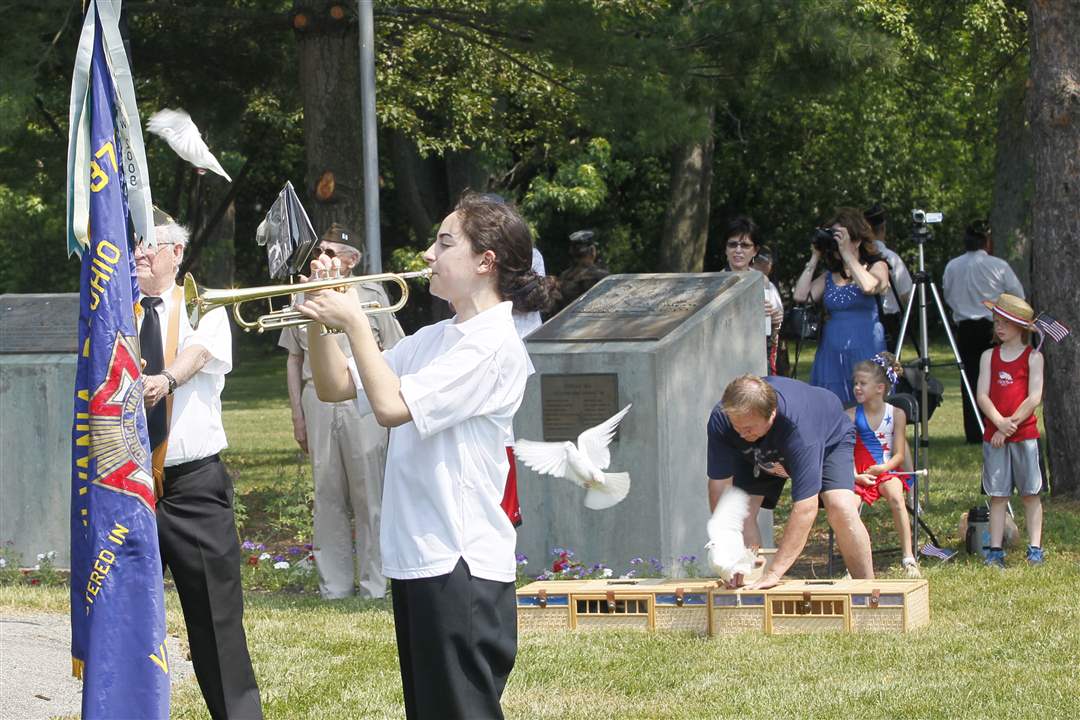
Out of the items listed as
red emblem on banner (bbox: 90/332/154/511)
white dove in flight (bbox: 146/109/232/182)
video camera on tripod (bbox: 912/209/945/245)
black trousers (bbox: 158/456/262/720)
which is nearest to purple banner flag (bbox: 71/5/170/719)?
red emblem on banner (bbox: 90/332/154/511)

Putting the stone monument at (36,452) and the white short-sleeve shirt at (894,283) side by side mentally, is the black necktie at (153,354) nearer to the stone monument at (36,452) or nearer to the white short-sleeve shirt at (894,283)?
the stone monument at (36,452)

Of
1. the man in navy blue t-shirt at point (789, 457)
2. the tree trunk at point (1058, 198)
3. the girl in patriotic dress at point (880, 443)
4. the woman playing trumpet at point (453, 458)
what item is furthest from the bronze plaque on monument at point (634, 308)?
the woman playing trumpet at point (453, 458)

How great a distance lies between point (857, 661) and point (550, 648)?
1433 millimetres

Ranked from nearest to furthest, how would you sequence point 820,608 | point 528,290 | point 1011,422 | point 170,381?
1. point 528,290
2. point 170,381
3. point 820,608
4. point 1011,422

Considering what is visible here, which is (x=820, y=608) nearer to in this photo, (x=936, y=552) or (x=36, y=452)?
(x=936, y=552)

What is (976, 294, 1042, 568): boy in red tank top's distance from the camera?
8.98m

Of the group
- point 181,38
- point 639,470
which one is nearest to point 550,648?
point 639,470

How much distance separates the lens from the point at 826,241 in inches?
392

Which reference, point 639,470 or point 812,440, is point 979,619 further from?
point 639,470

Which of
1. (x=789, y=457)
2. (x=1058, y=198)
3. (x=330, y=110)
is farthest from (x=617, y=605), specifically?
(x=330, y=110)

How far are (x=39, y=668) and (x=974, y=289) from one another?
9744mm

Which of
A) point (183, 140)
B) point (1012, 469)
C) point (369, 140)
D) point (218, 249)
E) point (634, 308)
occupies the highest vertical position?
point (369, 140)

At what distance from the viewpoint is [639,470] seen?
8.68 meters

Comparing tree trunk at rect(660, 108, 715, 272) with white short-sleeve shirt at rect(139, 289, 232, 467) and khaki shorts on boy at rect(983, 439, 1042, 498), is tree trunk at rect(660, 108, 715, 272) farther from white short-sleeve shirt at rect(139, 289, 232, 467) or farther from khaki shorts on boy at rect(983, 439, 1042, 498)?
white short-sleeve shirt at rect(139, 289, 232, 467)
